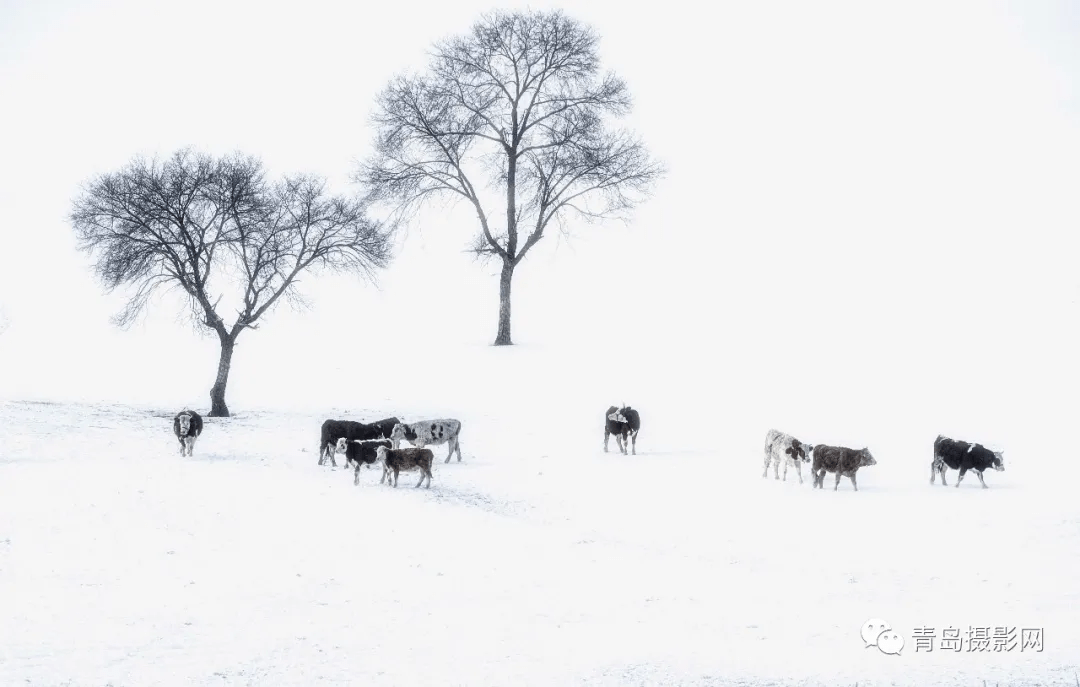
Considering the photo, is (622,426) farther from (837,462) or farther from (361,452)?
(361,452)

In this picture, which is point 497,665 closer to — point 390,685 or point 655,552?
point 390,685

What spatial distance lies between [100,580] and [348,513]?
15.9 feet

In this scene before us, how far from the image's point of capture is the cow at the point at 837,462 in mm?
20578

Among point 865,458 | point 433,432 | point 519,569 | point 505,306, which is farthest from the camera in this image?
point 505,306

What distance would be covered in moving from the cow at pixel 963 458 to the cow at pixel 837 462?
152cm

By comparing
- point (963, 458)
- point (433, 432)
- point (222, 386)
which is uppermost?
point (222, 386)

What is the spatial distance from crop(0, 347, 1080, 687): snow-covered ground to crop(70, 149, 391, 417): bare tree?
30.7 feet

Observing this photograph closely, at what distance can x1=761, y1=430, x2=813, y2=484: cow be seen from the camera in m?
21.6

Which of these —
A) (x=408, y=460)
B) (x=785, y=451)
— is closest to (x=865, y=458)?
(x=785, y=451)

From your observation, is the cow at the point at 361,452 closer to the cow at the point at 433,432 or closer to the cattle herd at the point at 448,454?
the cattle herd at the point at 448,454

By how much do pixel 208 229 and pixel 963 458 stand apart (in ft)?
85.2

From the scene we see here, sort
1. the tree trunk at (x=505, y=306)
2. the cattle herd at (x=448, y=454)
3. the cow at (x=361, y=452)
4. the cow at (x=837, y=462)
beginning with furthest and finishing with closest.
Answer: the tree trunk at (x=505, y=306) → the cow at (x=361, y=452) → the cattle herd at (x=448, y=454) → the cow at (x=837, y=462)

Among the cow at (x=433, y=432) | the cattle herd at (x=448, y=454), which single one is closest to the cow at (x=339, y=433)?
the cattle herd at (x=448, y=454)

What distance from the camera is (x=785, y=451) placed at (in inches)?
861
